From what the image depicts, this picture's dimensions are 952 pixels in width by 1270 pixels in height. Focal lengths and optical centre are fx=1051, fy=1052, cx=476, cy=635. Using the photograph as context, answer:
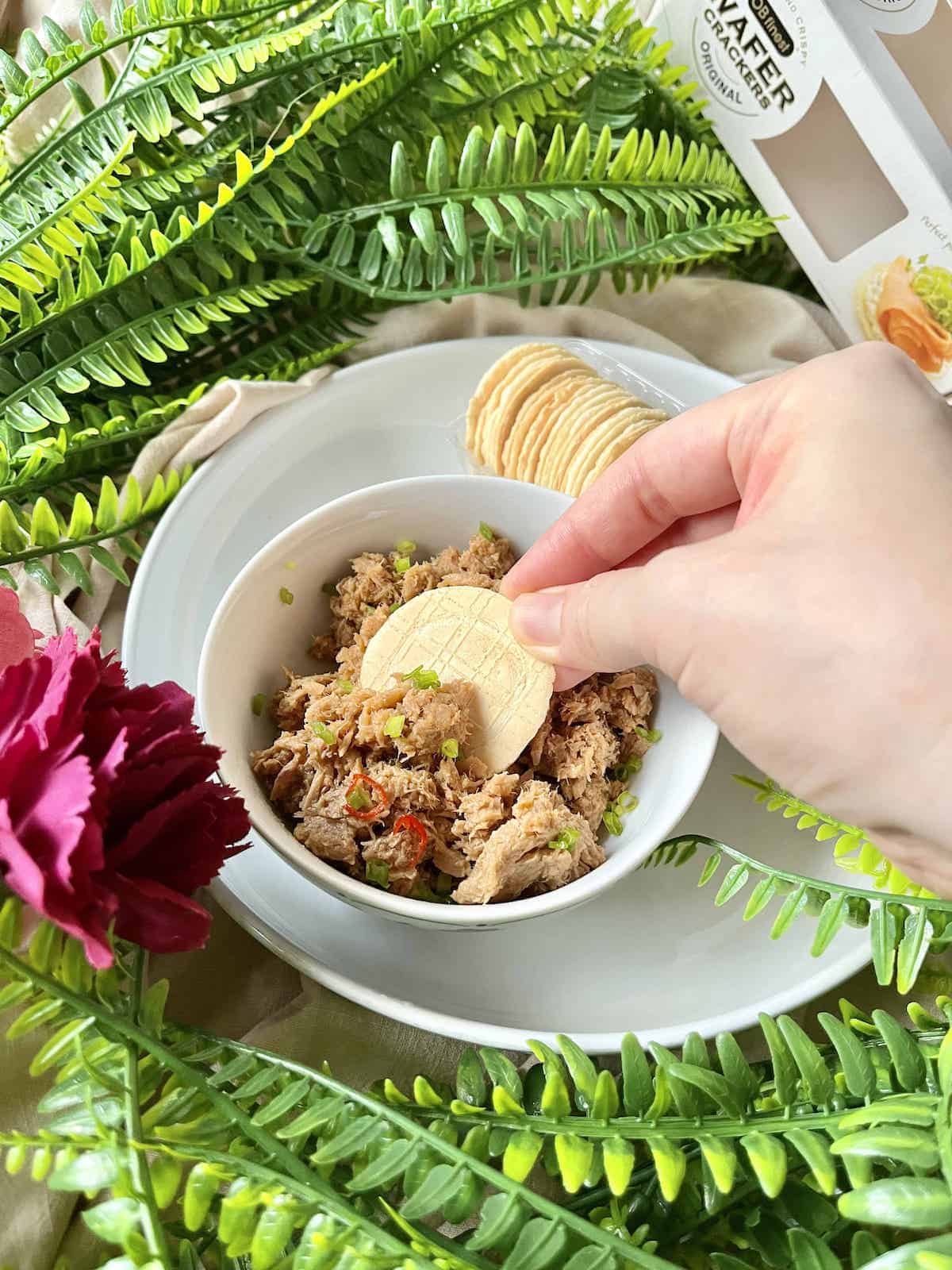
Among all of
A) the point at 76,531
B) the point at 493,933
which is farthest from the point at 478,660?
the point at 76,531

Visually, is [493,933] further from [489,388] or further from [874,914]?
[489,388]

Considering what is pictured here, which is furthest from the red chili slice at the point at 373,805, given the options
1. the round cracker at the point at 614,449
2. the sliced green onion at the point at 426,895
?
the round cracker at the point at 614,449

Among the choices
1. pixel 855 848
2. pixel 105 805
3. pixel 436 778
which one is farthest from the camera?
pixel 436 778

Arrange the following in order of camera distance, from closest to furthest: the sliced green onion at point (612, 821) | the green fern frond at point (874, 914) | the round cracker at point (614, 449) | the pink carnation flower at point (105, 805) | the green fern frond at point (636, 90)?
1. the pink carnation flower at point (105, 805)
2. the green fern frond at point (874, 914)
3. the sliced green onion at point (612, 821)
4. the round cracker at point (614, 449)
5. the green fern frond at point (636, 90)

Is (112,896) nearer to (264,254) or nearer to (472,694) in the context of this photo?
(472,694)

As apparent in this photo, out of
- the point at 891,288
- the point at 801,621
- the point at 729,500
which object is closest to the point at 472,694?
the point at 729,500

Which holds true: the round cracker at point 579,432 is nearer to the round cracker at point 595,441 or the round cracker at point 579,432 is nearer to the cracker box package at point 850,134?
the round cracker at point 595,441
